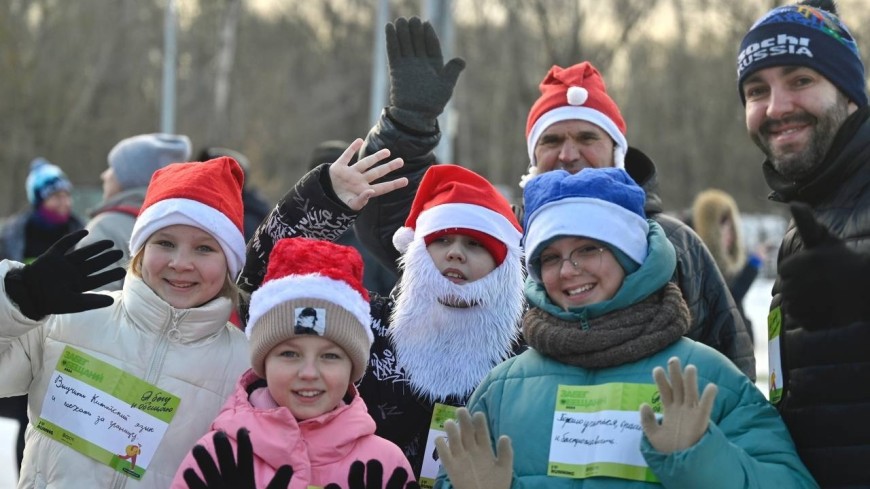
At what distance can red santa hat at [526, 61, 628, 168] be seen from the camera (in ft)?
12.8

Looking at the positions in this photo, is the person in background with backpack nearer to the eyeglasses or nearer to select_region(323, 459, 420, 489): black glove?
select_region(323, 459, 420, 489): black glove

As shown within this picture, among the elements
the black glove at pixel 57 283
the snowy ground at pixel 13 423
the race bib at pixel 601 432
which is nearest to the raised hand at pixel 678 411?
the race bib at pixel 601 432

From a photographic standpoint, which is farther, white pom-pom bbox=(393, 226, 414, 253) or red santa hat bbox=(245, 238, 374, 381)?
white pom-pom bbox=(393, 226, 414, 253)

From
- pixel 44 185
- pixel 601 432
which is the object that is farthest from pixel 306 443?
pixel 44 185

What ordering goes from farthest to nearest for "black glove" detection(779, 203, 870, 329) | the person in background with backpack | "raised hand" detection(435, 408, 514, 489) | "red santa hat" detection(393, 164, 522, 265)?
the person in background with backpack, "red santa hat" detection(393, 164, 522, 265), "raised hand" detection(435, 408, 514, 489), "black glove" detection(779, 203, 870, 329)

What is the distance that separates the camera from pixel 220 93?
2416cm

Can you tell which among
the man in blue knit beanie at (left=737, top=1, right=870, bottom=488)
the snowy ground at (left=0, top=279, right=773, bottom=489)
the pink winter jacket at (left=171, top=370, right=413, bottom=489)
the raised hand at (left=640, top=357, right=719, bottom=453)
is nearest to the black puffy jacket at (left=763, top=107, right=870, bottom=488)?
the man in blue knit beanie at (left=737, top=1, right=870, bottom=488)

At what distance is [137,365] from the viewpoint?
302cm

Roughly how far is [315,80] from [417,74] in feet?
130

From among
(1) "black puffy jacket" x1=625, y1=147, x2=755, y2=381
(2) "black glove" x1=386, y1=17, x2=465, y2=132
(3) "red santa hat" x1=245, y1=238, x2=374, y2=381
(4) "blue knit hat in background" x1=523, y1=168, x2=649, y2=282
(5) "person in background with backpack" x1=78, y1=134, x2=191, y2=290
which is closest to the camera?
(4) "blue knit hat in background" x1=523, y1=168, x2=649, y2=282

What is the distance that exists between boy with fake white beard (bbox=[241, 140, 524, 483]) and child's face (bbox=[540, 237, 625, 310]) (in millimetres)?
442

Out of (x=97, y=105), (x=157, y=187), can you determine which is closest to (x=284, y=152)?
(x=97, y=105)

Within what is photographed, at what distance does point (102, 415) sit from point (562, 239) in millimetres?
1287

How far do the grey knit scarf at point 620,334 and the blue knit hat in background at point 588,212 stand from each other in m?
0.15
